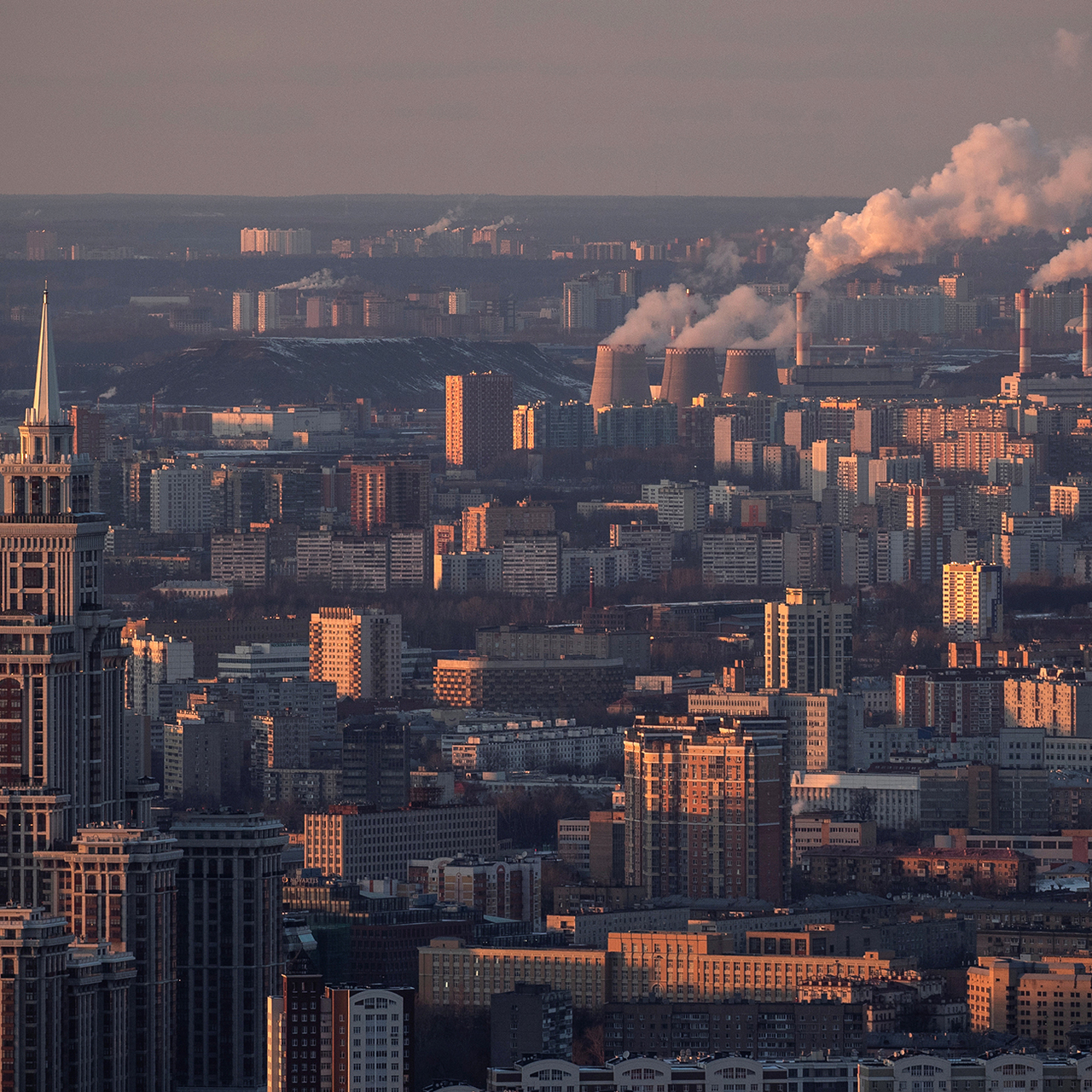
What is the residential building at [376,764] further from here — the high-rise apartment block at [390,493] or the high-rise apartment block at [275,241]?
the high-rise apartment block at [275,241]

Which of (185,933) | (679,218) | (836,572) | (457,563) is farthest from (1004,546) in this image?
(185,933)

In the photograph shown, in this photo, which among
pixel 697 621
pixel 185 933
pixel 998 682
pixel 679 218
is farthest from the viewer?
pixel 679 218

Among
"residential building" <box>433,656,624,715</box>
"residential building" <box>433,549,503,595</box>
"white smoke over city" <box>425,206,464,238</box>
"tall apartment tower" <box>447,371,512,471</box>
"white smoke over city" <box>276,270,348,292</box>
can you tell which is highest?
"white smoke over city" <box>425,206,464,238</box>

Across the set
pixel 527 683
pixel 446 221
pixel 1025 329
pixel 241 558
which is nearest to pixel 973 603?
pixel 527 683

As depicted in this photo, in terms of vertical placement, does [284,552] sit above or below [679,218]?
below

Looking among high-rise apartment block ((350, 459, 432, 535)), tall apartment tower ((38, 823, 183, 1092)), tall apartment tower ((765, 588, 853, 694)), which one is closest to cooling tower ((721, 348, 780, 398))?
high-rise apartment block ((350, 459, 432, 535))

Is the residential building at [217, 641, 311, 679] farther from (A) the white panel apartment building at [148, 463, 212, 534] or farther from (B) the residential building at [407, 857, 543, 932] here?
(A) the white panel apartment building at [148, 463, 212, 534]

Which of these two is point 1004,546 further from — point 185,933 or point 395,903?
point 185,933

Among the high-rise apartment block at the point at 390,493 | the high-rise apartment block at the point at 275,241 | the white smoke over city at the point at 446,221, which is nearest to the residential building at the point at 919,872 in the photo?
the high-rise apartment block at the point at 390,493
